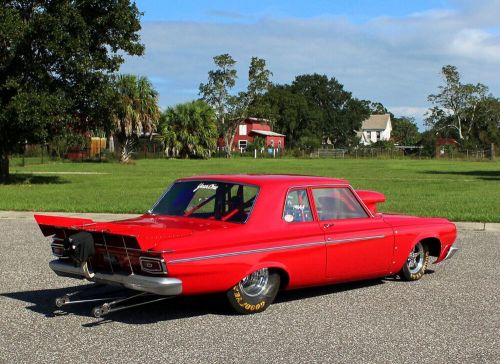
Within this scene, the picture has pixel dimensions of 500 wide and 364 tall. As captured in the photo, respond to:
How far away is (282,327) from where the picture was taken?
6387 millimetres

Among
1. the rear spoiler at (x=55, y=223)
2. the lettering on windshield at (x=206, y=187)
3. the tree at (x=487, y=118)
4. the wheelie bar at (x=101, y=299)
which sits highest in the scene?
the tree at (x=487, y=118)

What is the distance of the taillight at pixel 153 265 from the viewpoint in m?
6.02

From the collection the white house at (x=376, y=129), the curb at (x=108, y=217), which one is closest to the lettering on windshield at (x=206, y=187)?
the curb at (x=108, y=217)

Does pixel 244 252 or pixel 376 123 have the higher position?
pixel 376 123

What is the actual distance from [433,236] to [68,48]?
2244 centimetres

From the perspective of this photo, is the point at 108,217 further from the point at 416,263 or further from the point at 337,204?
the point at 337,204

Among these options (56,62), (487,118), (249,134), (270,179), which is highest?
(487,118)

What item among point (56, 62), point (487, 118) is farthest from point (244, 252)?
point (487, 118)

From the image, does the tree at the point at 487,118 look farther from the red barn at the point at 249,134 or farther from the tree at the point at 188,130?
the tree at the point at 188,130

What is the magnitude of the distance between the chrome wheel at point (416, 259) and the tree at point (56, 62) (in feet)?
69.3

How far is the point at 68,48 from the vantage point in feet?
91.9

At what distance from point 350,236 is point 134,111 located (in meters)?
56.2

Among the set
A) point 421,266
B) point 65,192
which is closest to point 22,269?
point 421,266

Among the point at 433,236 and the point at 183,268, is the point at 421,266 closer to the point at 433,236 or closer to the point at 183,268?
the point at 433,236
